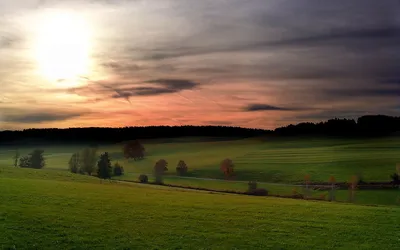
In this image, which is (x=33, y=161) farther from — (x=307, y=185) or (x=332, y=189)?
(x=332, y=189)

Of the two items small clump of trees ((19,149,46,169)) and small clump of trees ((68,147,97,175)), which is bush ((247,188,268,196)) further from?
small clump of trees ((19,149,46,169))

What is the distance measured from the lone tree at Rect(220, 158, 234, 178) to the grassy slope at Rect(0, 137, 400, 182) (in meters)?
1.97

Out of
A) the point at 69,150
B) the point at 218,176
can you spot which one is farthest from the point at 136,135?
the point at 218,176

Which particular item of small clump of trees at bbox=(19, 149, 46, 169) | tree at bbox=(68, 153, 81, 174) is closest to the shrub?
tree at bbox=(68, 153, 81, 174)

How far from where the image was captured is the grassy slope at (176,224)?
31719 millimetres

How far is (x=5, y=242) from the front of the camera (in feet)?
97.9

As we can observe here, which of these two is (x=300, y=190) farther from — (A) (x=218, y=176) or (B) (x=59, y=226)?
(B) (x=59, y=226)

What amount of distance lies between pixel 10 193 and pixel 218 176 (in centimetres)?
8937

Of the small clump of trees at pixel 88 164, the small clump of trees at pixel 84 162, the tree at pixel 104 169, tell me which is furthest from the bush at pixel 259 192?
the small clump of trees at pixel 84 162

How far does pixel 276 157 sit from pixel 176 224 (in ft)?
362

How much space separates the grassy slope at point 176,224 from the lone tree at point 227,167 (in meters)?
80.3

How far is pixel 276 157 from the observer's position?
5659 inches

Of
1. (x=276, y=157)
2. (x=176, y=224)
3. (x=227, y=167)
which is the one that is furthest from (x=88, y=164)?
(x=176, y=224)

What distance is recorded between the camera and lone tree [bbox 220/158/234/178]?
131 metres
